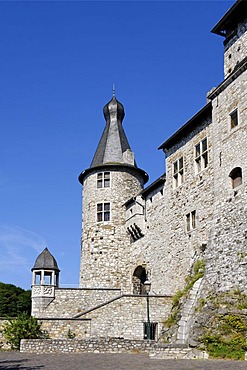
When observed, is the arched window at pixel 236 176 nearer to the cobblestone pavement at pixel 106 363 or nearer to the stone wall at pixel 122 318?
the stone wall at pixel 122 318

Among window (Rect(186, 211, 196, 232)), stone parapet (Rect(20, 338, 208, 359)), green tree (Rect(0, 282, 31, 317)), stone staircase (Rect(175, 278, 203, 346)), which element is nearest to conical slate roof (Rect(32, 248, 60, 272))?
window (Rect(186, 211, 196, 232))

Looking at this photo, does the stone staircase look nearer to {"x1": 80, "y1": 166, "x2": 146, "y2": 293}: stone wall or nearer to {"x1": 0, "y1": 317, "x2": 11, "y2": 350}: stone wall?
{"x1": 0, "y1": 317, "x2": 11, "y2": 350}: stone wall

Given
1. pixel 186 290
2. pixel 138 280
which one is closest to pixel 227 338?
pixel 186 290

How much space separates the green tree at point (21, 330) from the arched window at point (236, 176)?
35.0 ft

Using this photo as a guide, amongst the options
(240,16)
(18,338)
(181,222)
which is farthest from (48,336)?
(240,16)

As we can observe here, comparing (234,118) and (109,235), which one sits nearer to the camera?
(234,118)

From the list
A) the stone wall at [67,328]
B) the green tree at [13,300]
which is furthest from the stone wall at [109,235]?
the green tree at [13,300]

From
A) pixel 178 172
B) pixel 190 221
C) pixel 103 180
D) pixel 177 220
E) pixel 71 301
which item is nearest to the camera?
pixel 190 221

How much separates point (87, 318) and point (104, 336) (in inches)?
45.9

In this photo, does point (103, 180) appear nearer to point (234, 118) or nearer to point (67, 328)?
point (67, 328)

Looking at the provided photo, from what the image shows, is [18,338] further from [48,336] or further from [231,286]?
[231,286]

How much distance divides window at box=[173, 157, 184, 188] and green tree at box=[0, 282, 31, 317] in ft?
92.0

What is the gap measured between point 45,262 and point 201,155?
12699 mm

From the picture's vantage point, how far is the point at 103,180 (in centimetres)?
3575
